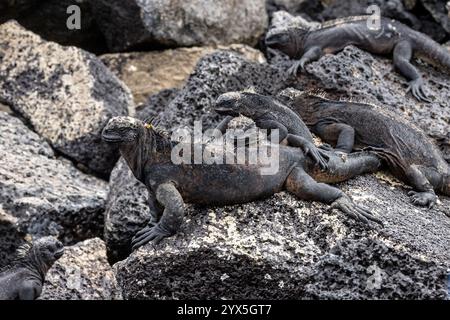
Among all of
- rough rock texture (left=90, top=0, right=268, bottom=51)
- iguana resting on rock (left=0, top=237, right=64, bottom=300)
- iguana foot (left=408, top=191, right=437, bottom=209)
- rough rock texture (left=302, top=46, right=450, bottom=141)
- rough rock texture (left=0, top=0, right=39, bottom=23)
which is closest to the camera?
iguana resting on rock (left=0, top=237, right=64, bottom=300)

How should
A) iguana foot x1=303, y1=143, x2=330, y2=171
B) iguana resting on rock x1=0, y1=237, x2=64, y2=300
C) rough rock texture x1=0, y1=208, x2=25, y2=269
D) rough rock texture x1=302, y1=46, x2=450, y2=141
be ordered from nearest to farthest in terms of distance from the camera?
iguana resting on rock x1=0, y1=237, x2=64, y2=300 → iguana foot x1=303, y1=143, x2=330, y2=171 → rough rock texture x1=0, y1=208, x2=25, y2=269 → rough rock texture x1=302, y1=46, x2=450, y2=141

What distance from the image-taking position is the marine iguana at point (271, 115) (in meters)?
5.49

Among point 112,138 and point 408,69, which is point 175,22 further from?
point 112,138

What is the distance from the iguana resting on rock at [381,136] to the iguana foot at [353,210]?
Answer: 2.62ft

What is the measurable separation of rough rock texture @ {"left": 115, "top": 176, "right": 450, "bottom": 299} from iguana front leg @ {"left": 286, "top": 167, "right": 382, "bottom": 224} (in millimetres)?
52

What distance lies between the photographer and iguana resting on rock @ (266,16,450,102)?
7379 millimetres

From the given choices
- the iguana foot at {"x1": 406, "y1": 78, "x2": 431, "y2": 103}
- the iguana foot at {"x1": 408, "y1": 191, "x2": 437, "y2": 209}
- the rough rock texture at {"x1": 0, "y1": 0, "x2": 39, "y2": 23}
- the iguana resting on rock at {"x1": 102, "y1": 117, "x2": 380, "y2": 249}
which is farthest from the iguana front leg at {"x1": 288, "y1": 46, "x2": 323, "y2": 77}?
the rough rock texture at {"x1": 0, "y1": 0, "x2": 39, "y2": 23}

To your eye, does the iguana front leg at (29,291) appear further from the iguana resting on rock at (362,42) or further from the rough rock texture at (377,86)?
the iguana resting on rock at (362,42)

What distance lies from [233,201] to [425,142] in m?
1.64

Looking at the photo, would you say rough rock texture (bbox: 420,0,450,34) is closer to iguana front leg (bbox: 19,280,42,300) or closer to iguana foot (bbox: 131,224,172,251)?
iguana foot (bbox: 131,224,172,251)

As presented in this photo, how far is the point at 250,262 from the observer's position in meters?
4.82

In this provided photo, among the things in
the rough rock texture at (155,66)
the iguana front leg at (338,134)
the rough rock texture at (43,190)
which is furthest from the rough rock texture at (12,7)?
the iguana front leg at (338,134)

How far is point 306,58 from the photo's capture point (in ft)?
23.7

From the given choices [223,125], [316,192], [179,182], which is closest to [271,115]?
[223,125]
